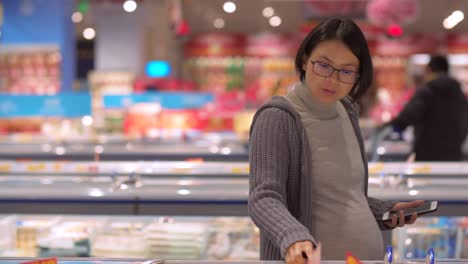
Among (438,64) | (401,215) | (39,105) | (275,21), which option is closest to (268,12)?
(275,21)

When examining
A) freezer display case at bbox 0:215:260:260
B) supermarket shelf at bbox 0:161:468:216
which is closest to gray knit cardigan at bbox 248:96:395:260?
freezer display case at bbox 0:215:260:260

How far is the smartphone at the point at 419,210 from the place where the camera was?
2.15m

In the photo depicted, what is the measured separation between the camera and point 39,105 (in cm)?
1085

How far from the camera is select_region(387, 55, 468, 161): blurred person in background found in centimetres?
570

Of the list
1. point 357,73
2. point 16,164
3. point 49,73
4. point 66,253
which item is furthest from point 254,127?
point 49,73

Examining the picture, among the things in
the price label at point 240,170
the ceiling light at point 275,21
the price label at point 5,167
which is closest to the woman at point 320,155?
the price label at point 240,170

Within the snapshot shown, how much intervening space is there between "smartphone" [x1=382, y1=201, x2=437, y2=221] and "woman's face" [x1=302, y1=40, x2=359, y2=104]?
0.41m

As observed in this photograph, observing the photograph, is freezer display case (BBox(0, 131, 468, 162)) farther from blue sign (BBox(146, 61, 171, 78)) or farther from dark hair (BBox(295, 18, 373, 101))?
blue sign (BBox(146, 61, 171, 78))

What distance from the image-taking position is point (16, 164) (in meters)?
4.98

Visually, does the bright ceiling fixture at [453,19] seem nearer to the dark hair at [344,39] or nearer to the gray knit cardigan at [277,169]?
the dark hair at [344,39]

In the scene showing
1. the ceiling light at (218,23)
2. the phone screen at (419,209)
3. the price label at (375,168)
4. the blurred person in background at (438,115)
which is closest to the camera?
the phone screen at (419,209)

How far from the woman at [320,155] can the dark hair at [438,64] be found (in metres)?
3.67

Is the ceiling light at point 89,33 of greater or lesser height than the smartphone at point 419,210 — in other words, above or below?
above

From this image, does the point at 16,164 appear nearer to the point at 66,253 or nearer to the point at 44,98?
the point at 66,253
